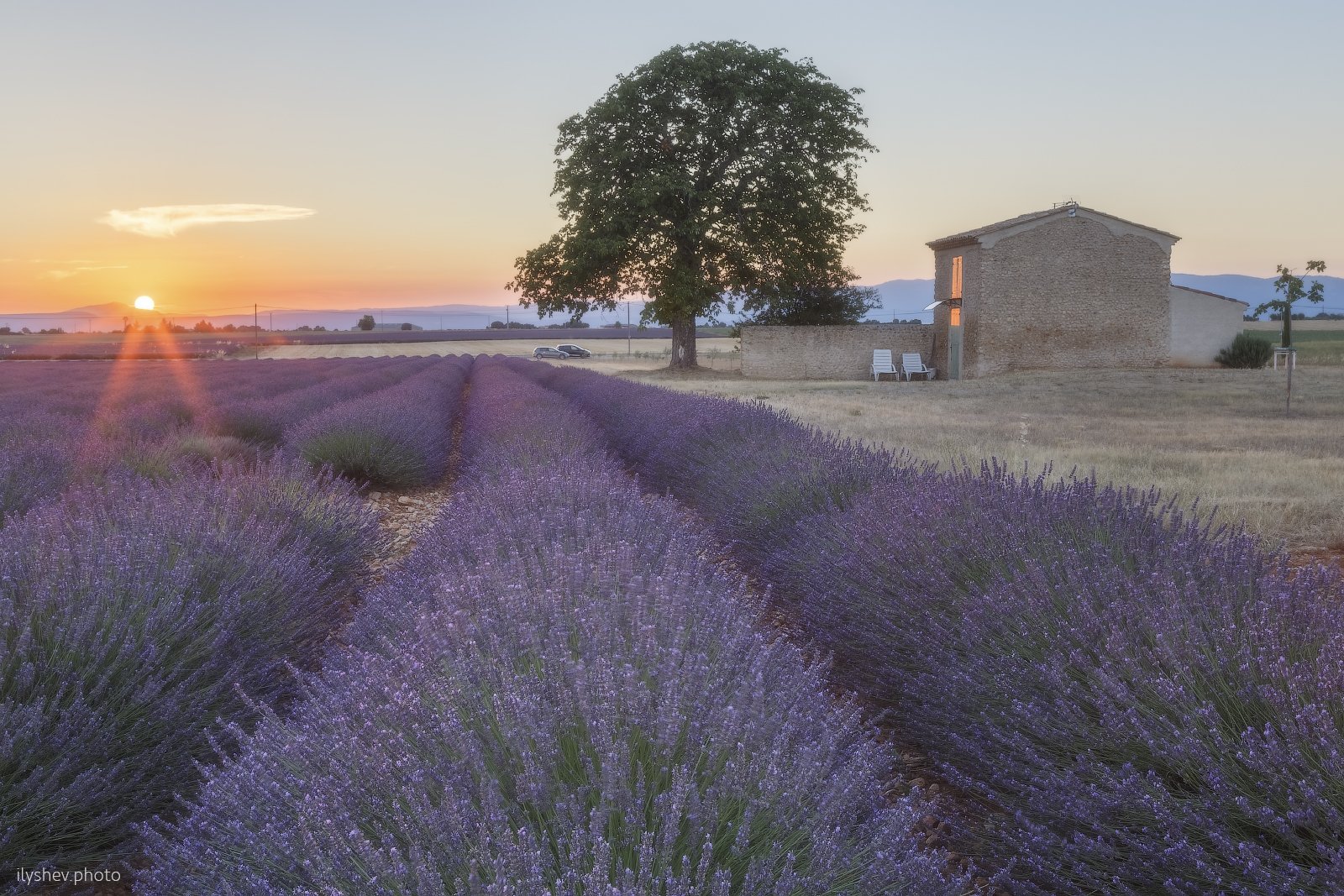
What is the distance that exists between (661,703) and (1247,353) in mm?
29850

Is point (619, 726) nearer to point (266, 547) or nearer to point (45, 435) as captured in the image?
point (266, 547)

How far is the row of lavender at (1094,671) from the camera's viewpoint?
1701mm

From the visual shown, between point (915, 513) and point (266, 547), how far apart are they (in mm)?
2259

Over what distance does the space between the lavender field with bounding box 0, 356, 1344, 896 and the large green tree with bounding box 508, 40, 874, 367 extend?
76.7ft

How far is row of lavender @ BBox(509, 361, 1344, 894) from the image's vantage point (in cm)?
170

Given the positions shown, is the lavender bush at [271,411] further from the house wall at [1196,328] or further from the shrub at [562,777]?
the house wall at [1196,328]

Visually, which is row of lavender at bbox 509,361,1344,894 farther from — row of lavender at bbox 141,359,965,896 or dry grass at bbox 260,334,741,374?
dry grass at bbox 260,334,741,374

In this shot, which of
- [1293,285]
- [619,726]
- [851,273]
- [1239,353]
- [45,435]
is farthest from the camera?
[851,273]

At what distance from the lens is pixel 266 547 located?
11.1 ft

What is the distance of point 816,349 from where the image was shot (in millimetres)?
28016

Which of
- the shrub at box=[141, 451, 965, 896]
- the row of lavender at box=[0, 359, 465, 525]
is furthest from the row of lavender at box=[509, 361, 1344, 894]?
the row of lavender at box=[0, 359, 465, 525]

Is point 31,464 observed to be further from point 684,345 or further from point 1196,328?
point 1196,328

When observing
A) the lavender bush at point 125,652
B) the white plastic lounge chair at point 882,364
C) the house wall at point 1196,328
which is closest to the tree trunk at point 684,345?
the white plastic lounge chair at point 882,364

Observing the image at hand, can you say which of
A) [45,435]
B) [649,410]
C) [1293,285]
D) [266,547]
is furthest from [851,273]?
[266,547]
